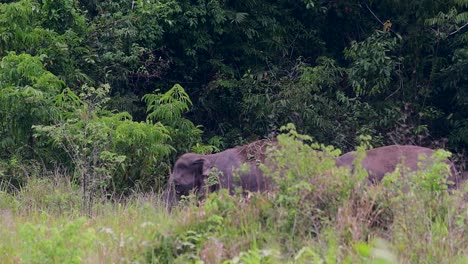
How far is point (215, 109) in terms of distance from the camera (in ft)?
56.2

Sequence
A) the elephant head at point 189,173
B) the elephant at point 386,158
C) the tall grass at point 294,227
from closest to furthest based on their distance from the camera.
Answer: the tall grass at point 294,227, the elephant at point 386,158, the elephant head at point 189,173

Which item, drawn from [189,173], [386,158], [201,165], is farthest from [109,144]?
[386,158]

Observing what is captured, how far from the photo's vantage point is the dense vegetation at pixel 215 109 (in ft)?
21.8

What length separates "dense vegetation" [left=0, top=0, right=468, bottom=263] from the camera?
6.65 m

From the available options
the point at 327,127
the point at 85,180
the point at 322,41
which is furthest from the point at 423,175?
the point at 322,41

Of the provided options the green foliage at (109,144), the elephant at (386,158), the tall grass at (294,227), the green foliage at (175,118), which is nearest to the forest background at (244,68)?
the green foliage at (175,118)

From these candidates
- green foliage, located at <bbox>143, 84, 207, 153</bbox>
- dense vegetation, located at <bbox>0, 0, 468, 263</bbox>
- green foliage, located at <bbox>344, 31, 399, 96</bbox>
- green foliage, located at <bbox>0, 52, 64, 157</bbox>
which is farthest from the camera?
green foliage, located at <bbox>344, 31, 399, 96</bbox>

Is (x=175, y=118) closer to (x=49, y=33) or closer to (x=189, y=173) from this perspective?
(x=49, y=33)

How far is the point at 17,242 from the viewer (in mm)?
7148

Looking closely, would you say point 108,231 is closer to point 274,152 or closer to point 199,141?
point 274,152

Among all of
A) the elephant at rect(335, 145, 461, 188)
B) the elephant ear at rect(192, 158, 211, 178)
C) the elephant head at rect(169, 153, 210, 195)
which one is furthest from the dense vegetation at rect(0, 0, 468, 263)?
the elephant at rect(335, 145, 461, 188)

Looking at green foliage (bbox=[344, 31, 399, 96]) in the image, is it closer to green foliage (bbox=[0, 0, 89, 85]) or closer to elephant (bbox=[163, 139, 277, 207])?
green foliage (bbox=[0, 0, 89, 85])

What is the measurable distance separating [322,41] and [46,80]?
6721 mm

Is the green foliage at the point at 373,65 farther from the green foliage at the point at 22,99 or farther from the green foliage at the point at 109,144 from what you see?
the green foliage at the point at 22,99
